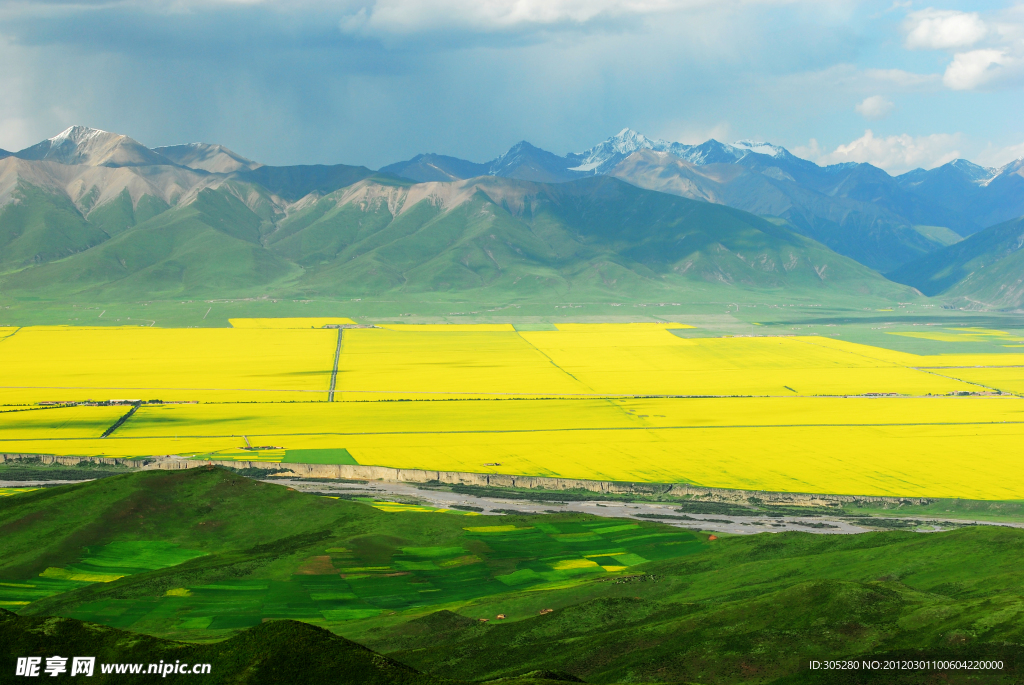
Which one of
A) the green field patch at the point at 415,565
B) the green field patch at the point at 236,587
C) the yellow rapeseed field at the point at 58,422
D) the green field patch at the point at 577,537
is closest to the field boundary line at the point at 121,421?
the yellow rapeseed field at the point at 58,422

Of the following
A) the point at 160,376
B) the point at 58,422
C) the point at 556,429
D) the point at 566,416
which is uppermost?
the point at 160,376

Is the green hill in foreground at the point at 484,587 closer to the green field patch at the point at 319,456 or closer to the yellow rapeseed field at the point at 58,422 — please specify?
the green field patch at the point at 319,456

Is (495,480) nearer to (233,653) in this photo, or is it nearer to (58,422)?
(233,653)

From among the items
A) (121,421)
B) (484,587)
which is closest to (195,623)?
(484,587)

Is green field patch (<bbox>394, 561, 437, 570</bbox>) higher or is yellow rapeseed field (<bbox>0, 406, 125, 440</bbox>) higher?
yellow rapeseed field (<bbox>0, 406, 125, 440</bbox>)

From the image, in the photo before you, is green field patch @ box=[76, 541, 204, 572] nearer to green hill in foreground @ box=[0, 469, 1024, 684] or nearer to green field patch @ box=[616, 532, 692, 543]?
green hill in foreground @ box=[0, 469, 1024, 684]

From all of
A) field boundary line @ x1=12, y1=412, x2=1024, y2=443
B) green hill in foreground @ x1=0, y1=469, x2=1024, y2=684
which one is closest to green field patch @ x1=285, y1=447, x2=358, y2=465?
field boundary line @ x1=12, y1=412, x2=1024, y2=443
